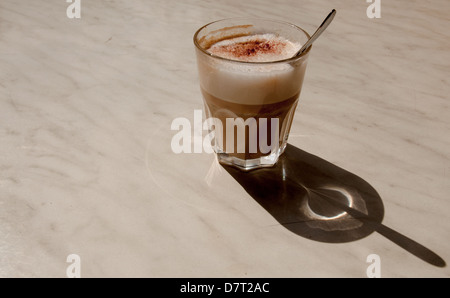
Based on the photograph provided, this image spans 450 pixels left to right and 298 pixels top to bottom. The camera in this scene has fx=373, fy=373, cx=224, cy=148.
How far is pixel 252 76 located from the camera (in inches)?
24.0

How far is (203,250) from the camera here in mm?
572

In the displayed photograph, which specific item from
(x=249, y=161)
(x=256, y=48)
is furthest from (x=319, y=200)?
(x=256, y=48)

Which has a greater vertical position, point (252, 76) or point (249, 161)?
point (252, 76)

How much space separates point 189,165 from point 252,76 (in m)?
0.22

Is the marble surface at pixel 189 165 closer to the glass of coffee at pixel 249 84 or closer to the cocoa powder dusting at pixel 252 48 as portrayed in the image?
the glass of coffee at pixel 249 84

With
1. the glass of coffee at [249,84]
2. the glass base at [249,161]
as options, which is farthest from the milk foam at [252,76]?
the glass base at [249,161]

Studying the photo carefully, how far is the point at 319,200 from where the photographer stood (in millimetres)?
648

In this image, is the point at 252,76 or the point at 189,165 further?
the point at 189,165

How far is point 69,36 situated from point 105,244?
86cm

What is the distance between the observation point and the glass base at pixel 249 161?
720 millimetres

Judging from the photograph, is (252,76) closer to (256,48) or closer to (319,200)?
(256,48)

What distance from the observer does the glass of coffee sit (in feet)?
2.03

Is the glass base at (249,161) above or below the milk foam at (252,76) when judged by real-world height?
below
